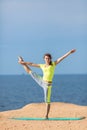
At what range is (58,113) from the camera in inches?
818

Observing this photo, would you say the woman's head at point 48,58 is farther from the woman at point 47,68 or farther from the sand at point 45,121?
the sand at point 45,121

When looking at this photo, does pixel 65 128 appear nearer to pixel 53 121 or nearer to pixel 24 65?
pixel 53 121

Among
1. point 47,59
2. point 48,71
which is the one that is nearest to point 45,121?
point 48,71

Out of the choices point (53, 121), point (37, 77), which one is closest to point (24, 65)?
point (37, 77)

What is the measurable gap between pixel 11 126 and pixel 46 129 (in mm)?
1090

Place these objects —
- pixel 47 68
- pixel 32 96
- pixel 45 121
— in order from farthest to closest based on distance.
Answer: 1. pixel 32 96
2. pixel 47 68
3. pixel 45 121

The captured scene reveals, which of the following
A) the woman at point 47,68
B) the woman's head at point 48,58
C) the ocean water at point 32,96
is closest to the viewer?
the woman's head at point 48,58

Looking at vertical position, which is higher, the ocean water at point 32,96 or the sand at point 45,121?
the sand at point 45,121

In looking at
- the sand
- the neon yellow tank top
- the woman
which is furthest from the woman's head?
A: the sand

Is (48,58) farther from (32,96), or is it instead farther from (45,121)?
(32,96)

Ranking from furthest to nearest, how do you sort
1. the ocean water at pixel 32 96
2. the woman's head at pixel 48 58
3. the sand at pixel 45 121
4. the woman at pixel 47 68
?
the ocean water at pixel 32 96 → the woman at pixel 47 68 → the woman's head at pixel 48 58 → the sand at pixel 45 121

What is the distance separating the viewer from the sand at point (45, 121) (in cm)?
1745

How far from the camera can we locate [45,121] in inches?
729

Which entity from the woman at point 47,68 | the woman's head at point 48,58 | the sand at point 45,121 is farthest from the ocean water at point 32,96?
the woman's head at point 48,58
